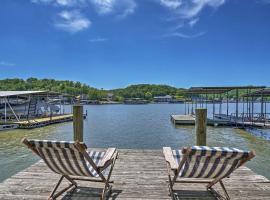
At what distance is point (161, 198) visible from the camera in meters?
3.86

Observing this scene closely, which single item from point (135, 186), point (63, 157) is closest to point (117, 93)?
point (135, 186)

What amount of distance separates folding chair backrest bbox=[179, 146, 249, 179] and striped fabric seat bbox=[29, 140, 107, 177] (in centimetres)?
130

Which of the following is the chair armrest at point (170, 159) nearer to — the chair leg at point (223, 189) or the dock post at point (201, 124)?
the chair leg at point (223, 189)

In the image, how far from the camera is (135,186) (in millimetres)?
4328

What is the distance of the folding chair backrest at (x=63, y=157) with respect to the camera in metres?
3.36

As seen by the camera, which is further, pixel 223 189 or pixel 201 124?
pixel 201 124

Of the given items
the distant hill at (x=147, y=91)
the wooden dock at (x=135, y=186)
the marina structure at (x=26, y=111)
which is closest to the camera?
the wooden dock at (x=135, y=186)

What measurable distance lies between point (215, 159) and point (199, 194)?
3.02ft

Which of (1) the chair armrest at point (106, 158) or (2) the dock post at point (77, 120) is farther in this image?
(2) the dock post at point (77, 120)

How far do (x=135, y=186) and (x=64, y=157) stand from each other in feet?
4.58

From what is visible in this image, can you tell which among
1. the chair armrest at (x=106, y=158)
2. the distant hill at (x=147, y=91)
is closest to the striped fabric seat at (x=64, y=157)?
the chair armrest at (x=106, y=158)

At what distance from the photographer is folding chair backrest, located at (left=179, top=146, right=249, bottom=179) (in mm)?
3236

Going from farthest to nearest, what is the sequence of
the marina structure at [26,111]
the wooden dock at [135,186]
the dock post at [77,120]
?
the marina structure at [26,111] → the dock post at [77,120] → the wooden dock at [135,186]

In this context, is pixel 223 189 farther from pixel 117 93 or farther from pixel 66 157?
pixel 117 93
